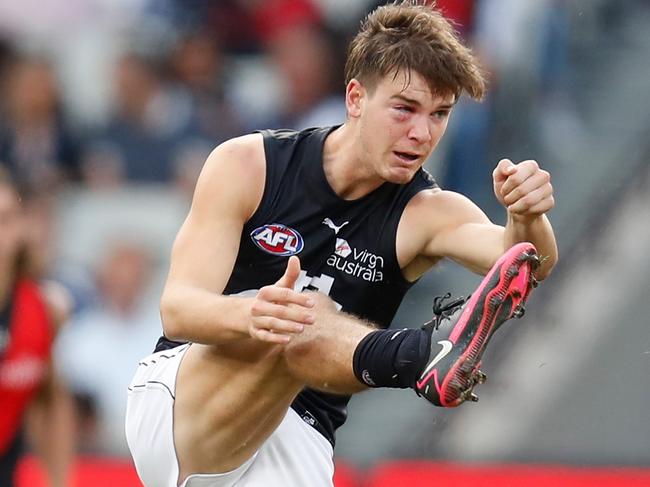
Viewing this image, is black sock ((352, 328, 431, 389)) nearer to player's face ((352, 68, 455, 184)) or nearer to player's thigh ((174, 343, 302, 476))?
player's thigh ((174, 343, 302, 476))

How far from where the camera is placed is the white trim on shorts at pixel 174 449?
4691mm

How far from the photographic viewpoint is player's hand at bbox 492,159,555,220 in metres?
4.11

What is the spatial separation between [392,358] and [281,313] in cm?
38

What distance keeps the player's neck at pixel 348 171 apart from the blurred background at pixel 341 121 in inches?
142

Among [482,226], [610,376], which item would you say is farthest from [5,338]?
[610,376]

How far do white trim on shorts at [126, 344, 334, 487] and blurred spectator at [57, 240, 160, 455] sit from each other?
3786 mm

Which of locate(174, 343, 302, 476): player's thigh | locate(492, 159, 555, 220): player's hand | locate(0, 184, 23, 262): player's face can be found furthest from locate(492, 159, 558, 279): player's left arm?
locate(0, 184, 23, 262): player's face

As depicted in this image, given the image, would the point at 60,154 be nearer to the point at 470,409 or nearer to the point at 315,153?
the point at 470,409

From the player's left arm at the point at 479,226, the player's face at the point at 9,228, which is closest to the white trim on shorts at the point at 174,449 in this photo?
the player's left arm at the point at 479,226

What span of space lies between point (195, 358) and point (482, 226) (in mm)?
1092

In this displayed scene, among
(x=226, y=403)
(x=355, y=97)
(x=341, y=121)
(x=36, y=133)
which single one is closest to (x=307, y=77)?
(x=341, y=121)

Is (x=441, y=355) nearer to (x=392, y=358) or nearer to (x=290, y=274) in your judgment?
(x=392, y=358)

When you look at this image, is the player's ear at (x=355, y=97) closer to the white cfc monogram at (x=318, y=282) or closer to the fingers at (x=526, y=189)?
the white cfc monogram at (x=318, y=282)

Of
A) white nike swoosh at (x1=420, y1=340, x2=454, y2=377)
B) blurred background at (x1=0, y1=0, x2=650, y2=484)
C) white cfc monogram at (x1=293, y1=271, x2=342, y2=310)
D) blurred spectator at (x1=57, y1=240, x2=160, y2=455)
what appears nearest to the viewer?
white nike swoosh at (x1=420, y1=340, x2=454, y2=377)
